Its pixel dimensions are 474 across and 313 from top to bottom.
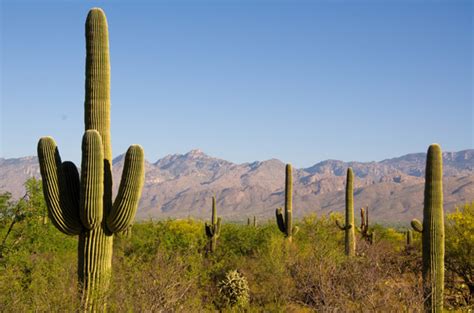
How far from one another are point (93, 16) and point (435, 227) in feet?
34.5

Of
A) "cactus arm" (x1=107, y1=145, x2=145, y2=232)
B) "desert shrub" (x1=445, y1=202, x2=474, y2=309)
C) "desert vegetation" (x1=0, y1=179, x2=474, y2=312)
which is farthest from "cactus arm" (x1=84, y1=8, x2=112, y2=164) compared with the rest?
"desert shrub" (x1=445, y1=202, x2=474, y2=309)

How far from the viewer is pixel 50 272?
2039 cm

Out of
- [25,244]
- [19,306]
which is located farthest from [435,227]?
[25,244]

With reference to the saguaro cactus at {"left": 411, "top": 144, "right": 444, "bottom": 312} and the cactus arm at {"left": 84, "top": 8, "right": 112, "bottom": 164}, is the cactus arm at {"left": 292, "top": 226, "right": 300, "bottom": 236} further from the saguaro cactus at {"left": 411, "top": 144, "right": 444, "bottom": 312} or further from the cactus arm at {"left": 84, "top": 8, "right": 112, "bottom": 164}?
the cactus arm at {"left": 84, "top": 8, "right": 112, "bottom": 164}

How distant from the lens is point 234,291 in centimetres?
2472

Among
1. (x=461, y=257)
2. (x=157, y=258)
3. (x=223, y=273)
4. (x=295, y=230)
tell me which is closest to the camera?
(x=157, y=258)

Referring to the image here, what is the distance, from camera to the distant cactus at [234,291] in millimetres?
24594

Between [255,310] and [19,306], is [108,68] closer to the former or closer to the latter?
[19,306]

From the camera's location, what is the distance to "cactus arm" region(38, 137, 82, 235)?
12.6m

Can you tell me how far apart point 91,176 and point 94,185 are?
7.3 inches

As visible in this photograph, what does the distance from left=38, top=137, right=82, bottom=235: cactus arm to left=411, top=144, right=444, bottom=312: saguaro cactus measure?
31.1ft

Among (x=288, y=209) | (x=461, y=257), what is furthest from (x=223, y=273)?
(x=461, y=257)

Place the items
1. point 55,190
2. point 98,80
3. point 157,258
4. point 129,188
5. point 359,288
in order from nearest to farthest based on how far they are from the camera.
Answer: point 129,188, point 55,190, point 98,80, point 359,288, point 157,258

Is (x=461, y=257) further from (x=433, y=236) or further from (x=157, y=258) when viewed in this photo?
(x=157, y=258)
